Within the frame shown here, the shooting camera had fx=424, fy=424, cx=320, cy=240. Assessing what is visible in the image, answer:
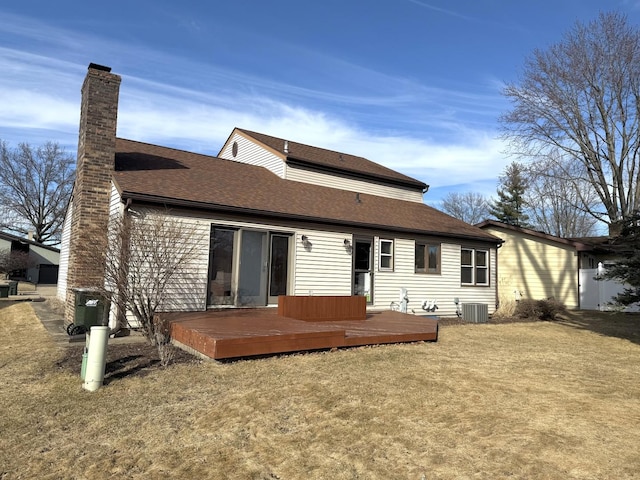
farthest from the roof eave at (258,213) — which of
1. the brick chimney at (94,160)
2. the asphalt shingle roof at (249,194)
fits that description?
the brick chimney at (94,160)

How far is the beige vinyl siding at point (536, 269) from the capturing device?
18203 mm

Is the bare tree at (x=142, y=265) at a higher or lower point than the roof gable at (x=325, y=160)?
lower

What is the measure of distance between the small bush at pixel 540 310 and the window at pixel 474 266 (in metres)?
1.50

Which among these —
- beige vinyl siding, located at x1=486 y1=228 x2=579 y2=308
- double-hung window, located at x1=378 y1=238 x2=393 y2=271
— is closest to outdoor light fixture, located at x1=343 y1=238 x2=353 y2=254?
double-hung window, located at x1=378 y1=238 x2=393 y2=271

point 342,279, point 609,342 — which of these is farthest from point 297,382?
point 609,342

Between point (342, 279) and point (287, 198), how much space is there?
2.87 m

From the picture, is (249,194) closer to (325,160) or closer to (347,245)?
(347,245)

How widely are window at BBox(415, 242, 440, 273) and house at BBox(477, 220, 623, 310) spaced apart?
489 centimetres

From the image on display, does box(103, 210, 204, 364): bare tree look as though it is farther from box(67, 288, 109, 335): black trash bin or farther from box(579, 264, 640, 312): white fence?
box(579, 264, 640, 312): white fence

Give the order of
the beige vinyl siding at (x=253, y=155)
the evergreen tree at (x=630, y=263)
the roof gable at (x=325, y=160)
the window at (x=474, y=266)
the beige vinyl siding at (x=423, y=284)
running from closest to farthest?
the evergreen tree at (x=630, y=263), the beige vinyl siding at (x=423, y=284), the window at (x=474, y=266), the beige vinyl siding at (x=253, y=155), the roof gable at (x=325, y=160)

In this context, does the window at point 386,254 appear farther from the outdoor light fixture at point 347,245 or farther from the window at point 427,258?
the outdoor light fixture at point 347,245

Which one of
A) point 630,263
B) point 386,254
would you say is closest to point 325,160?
point 386,254

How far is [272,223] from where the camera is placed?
10898 millimetres

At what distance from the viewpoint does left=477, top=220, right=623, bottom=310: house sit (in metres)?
17.8
